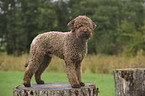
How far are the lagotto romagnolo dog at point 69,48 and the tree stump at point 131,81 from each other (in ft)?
4.71

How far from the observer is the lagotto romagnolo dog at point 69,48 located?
3.19 m

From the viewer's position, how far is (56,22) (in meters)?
20.9

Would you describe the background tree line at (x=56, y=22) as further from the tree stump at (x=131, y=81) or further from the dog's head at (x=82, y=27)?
the dog's head at (x=82, y=27)

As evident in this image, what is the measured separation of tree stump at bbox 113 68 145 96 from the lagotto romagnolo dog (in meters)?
1.43

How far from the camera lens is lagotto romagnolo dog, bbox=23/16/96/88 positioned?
3188mm

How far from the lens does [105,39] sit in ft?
70.4

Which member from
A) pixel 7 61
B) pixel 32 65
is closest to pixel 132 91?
pixel 32 65

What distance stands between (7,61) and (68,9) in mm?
12799

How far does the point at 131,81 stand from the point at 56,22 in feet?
55.8

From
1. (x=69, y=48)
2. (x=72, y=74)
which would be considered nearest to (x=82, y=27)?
(x=69, y=48)

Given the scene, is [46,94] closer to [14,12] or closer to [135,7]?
[14,12]

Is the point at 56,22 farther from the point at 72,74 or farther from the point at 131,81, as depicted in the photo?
the point at 72,74

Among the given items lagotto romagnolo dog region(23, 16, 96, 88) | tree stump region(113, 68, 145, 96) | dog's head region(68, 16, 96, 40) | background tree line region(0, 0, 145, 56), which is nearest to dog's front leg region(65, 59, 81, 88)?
lagotto romagnolo dog region(23, 16, 96, 88)

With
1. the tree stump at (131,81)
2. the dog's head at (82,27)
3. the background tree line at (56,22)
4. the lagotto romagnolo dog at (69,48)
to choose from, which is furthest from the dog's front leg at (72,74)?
the background tree line at (56,22)
